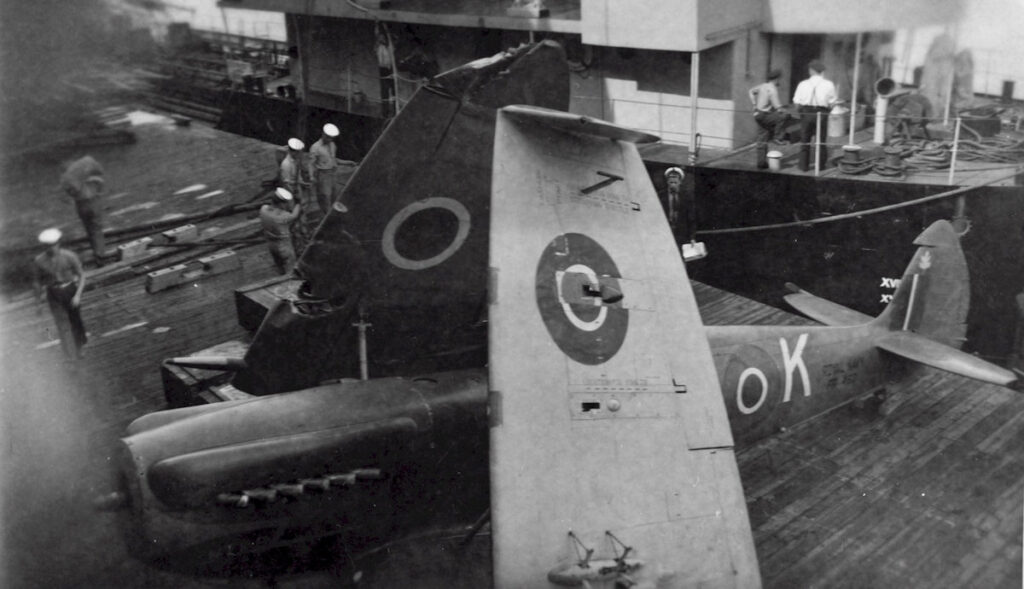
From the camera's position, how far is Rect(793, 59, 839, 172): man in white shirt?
33.8ft

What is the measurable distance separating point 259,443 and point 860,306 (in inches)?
312

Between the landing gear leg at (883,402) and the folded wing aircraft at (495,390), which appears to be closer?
the folded wing aircraft at (495,390)

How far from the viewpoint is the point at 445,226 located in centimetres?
696

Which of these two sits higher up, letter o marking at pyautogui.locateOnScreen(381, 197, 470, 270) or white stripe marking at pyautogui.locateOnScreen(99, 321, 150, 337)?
letter o marking at pyautogui.locateOnScreen(381, 197, 470, 270)

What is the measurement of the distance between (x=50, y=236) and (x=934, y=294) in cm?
787

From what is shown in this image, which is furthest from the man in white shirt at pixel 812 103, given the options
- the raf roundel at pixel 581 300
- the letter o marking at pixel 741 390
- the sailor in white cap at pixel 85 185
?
the sailor in white cap at pixel 85 185

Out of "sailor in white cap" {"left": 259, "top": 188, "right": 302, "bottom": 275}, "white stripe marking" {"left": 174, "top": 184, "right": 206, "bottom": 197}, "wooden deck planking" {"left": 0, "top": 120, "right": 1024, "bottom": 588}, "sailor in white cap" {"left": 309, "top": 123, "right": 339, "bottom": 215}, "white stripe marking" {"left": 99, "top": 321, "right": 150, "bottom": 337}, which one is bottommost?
"wooden deck planking" {"left": 0, "top": 120, "right": 1024, "bottom": 588}

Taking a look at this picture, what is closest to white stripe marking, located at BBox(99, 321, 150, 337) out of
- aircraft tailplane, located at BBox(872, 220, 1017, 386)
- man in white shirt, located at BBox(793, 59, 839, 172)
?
aircraft tailplane, located at BBox(872, 220, 1017, 386)

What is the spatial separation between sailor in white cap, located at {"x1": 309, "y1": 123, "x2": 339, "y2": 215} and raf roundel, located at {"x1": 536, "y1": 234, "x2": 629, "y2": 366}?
4.38 metres

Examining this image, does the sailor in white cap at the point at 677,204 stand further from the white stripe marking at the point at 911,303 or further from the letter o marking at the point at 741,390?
the letter o marking at the point at 741,390

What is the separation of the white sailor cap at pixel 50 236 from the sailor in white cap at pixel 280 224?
10.1 feet

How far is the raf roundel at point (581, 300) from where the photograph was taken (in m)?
5.49

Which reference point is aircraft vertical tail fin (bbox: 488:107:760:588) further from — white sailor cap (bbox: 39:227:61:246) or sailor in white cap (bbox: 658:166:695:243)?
sailor in white cap (bbox: 658:166:695:243)

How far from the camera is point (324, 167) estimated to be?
9.46m
